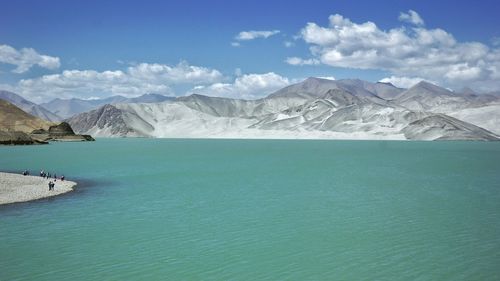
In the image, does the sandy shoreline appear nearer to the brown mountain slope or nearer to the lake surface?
the lake surface

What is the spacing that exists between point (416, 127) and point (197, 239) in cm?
16924

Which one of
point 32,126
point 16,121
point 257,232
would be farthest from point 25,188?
point 32,126

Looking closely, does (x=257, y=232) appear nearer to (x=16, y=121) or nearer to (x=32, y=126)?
(x=16, y=121)

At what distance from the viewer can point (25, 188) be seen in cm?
4403

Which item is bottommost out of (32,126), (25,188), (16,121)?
(25,188)

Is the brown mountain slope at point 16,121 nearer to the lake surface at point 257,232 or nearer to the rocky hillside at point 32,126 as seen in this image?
the rocky hillside at point 32,126

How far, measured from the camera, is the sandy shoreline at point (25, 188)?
128ft

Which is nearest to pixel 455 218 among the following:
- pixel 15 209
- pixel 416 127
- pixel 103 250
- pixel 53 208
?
pixel 103 250

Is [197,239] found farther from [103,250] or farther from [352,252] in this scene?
[352,252]

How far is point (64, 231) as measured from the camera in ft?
92.1

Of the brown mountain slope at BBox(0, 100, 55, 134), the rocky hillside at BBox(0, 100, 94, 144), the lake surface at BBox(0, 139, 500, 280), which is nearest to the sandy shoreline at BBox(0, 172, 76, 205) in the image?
the lake surface at BBox(0, 139, 500, 280)

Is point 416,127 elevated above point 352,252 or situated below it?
above

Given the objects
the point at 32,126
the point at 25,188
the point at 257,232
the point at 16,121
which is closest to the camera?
the point at 257,232

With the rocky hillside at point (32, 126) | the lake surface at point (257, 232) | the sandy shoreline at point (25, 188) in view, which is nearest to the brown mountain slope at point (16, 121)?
the rocky hillside at point (32, 126)
